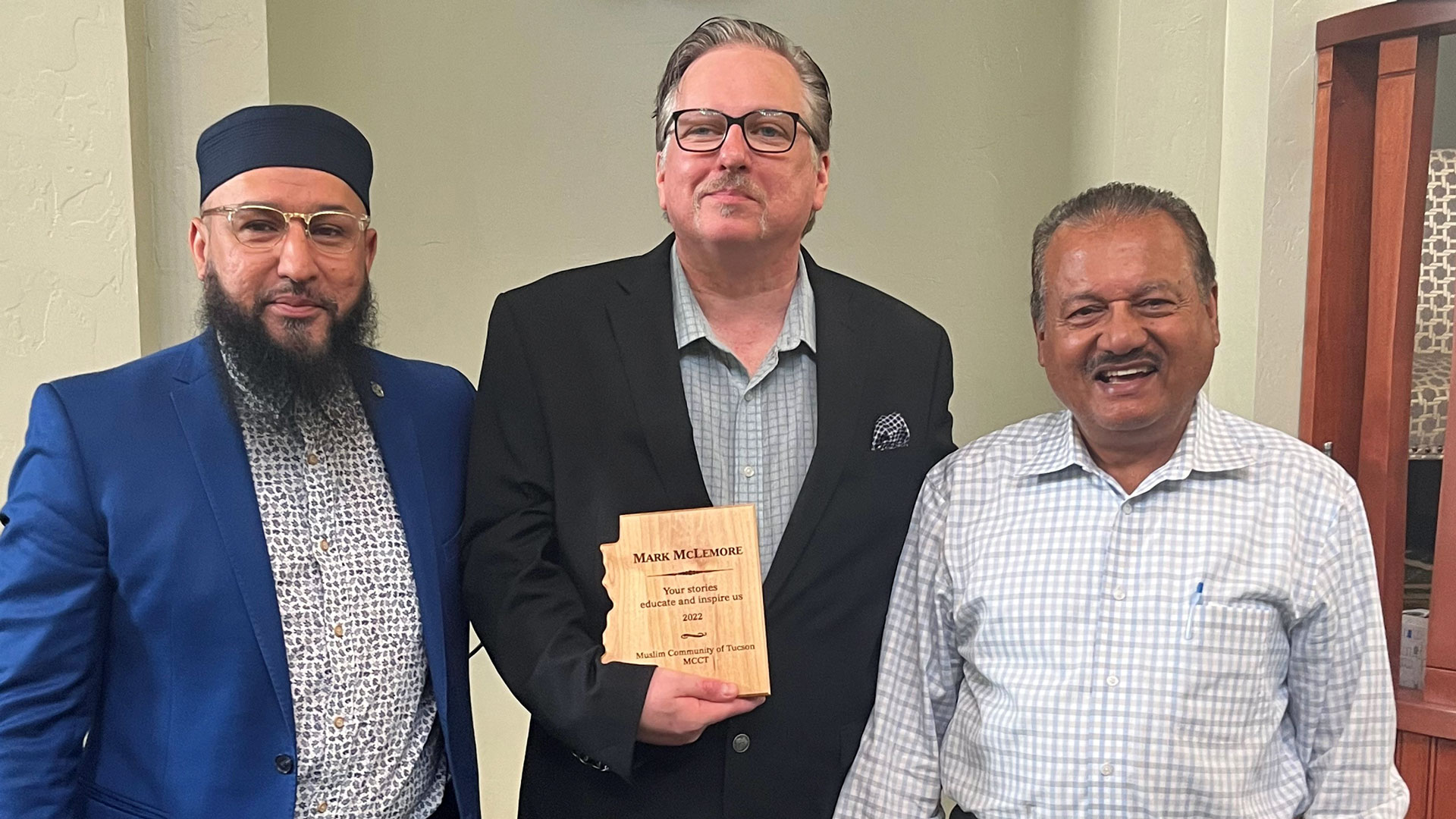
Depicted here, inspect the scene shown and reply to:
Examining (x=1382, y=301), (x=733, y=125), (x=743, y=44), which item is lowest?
(x=1382, y=301)

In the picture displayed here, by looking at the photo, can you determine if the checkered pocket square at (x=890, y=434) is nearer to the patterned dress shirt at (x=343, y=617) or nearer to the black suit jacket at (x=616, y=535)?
the black suit jacket at (x=616, y=535)

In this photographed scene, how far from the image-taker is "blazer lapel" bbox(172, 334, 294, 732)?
1461 mm

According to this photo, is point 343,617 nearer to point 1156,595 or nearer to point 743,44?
point 743,44

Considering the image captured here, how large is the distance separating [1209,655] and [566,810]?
0.94 meters

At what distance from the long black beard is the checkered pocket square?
807 millimetres

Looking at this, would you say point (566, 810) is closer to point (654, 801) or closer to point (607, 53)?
point (654, 801)

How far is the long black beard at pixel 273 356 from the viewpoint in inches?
60.8

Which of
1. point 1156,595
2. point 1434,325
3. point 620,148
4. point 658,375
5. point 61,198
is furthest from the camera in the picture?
point 620,148

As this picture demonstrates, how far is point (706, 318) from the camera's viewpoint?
173cm

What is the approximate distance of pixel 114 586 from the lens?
145 centimetres

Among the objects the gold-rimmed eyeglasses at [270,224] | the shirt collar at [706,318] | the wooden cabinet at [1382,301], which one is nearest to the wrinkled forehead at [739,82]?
the shirt collar at [706,318]

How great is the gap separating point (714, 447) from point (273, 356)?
0.64 m

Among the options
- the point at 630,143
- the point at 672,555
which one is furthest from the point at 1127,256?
the point at 630,143

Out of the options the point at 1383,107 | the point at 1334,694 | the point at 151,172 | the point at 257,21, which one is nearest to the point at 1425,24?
the point at 1383,107
